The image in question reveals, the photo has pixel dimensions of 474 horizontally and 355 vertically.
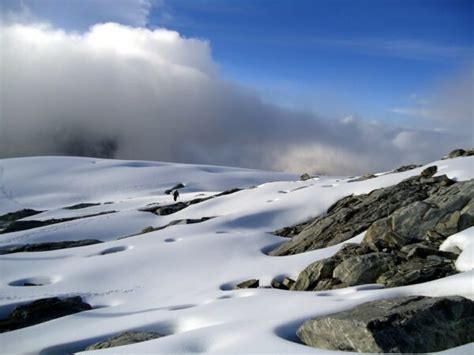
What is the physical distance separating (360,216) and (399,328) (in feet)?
42.9

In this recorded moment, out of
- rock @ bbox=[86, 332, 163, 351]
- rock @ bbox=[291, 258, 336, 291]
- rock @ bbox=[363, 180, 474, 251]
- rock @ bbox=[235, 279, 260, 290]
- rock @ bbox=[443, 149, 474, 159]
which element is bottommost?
rock @ bbox=[235, 279, 260, 290]

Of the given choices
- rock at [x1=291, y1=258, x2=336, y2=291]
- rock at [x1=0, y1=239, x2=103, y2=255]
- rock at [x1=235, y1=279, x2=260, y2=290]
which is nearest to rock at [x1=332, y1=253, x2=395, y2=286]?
rock at [x1=291, y1=258, x2=336, y2=291]

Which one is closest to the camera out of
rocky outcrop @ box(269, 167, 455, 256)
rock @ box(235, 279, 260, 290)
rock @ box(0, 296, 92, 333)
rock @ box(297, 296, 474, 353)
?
rock @ box(297, 296, 474, 353)

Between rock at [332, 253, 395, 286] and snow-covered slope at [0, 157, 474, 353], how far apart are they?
94 cm

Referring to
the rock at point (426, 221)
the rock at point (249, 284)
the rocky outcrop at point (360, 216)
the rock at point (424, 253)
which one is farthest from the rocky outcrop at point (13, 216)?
the rock at point (424, 253)

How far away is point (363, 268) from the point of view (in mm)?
12742

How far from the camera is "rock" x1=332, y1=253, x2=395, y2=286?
41.0ft

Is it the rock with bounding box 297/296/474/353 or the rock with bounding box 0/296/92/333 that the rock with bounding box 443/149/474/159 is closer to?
the rock with bounding box 297/296/474/353

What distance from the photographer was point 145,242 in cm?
2395

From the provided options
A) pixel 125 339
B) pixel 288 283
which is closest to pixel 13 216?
pixel 288 283

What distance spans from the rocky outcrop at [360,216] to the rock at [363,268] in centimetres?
513

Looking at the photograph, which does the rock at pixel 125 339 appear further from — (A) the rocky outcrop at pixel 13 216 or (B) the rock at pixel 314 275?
(A) the rocky outcrop at pixel 13 216

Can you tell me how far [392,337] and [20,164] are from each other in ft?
265

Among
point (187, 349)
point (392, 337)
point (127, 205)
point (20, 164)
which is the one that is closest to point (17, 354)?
point (187, 349)
